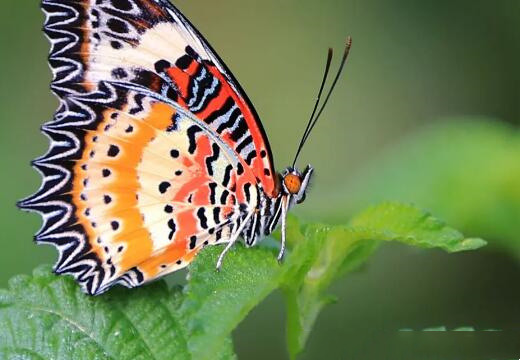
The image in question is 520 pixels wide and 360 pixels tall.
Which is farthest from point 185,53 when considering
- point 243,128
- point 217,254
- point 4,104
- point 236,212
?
point 4,104

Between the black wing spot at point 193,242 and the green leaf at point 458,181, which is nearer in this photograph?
the black wing spot at point 193,242

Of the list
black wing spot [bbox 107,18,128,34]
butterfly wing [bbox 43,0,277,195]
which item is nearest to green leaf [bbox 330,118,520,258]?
butterfly wing [bbox 43,0,277,195]

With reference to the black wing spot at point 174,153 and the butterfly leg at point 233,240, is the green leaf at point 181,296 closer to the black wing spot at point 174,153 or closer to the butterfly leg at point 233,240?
the butterfly leg at point 233,240

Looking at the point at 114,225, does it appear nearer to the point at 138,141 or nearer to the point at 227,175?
the point at 138,141

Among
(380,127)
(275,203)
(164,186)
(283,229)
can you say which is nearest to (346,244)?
(283,229)

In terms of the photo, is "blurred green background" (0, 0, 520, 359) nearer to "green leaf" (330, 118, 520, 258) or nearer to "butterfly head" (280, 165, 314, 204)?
"green leaf" (330, 118, 520, 258)

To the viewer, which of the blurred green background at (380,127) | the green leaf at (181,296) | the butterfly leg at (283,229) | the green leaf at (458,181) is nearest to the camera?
the green leaf at (181,296)

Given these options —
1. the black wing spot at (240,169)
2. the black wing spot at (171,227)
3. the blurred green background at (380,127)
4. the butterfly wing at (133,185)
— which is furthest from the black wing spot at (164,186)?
the blurred green background at (380,127)
